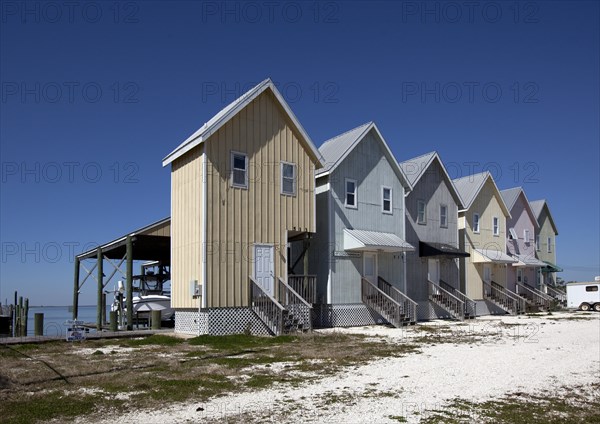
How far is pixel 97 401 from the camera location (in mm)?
9156

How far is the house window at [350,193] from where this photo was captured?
26.6 metres

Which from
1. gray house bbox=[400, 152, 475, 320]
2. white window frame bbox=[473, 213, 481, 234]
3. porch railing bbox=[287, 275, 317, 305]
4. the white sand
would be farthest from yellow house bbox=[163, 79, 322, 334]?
white window frame bbox=[473, 213, 481, 234]

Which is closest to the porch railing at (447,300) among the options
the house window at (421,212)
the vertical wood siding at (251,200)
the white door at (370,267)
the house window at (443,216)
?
the house window at (421,212)

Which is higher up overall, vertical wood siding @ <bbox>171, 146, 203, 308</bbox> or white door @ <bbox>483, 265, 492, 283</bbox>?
vertical wood siding @ <bbox>171, 146, 203, 308</bbox>

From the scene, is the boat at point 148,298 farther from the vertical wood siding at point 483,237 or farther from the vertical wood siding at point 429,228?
the vertical wood siding at point 483,237

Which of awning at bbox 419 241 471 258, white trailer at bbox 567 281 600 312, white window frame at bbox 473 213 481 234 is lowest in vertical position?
white trailer at bbox 567 281 600 312

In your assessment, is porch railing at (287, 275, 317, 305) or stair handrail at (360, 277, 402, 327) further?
stair handrail at (360, 277, 402, 327)

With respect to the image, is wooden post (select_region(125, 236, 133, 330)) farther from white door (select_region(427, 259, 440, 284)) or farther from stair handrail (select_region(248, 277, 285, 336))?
white door (select_region(427, 259, 440, 284))

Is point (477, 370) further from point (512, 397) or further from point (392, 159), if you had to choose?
point (392, 159)

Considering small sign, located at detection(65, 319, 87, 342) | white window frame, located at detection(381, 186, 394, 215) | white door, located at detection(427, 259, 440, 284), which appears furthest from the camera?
white door, located at detection(427, 259, 440, 284)

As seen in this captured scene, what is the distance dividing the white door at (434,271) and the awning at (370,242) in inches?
195

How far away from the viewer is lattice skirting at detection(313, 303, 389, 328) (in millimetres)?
24906

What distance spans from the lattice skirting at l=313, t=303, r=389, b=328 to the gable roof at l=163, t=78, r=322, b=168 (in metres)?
6.28

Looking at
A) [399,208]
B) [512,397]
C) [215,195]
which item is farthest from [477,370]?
[399,208]
